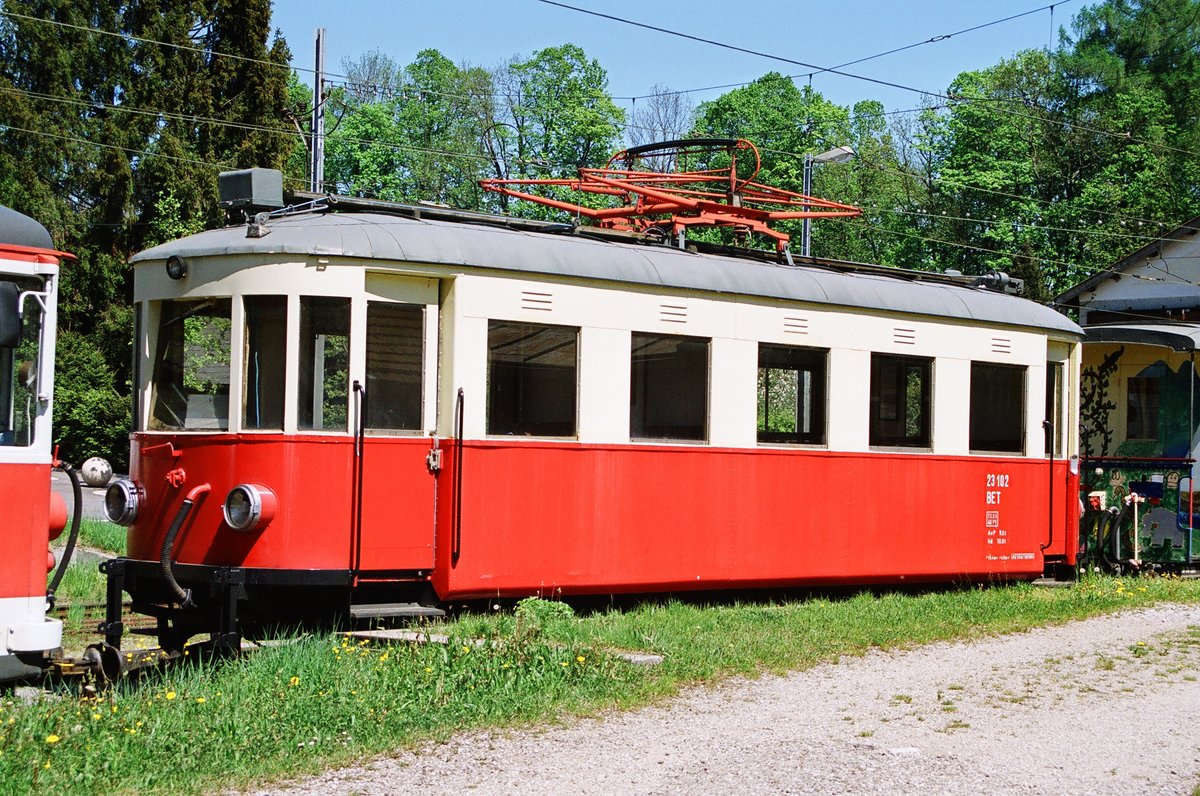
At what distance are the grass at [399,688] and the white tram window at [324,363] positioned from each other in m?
1.53

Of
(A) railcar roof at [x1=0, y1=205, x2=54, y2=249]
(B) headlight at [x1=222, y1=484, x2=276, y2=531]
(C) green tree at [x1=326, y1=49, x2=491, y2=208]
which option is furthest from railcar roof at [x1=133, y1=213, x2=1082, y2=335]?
(C) green tree at [x1=326, y1=49, x2=491, y2=208]

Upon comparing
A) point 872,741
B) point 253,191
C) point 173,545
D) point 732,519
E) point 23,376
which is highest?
point 253,191

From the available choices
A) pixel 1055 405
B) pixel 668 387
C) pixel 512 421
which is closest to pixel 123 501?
pixel 512 421

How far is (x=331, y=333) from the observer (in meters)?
10.0

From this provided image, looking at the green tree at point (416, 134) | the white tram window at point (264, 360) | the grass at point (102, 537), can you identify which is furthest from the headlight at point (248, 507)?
the green tree at point (416, 134)

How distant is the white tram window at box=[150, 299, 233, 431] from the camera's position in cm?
1014

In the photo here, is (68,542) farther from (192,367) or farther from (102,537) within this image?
(102,537)

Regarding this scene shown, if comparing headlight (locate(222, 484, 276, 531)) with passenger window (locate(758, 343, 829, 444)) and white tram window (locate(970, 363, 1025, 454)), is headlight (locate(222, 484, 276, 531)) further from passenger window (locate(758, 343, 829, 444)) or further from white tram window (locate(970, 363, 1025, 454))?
white tram window (locate(970, 363, 1025, 454))

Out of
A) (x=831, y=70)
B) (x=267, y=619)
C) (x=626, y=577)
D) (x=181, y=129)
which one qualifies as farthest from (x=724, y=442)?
(x=181, y=129)

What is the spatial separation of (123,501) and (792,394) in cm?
572

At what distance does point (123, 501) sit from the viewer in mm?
10328

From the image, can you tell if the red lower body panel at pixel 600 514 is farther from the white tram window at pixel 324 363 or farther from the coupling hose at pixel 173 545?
the white tram window at pixel 324 363

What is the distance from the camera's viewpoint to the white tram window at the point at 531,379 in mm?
10672

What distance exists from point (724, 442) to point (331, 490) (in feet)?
11.9
